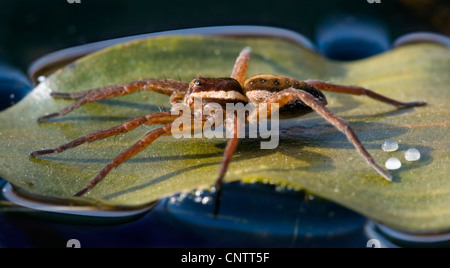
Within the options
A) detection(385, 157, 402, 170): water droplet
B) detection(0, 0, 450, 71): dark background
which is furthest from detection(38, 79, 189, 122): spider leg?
detection(385, 157, 402, 170): water droplet

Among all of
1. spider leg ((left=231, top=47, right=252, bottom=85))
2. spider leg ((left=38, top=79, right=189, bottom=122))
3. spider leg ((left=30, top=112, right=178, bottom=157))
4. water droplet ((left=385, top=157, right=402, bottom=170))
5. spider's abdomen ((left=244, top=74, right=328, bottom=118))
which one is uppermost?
spider leg ((left=231, top=47, right=252, bottom=85))

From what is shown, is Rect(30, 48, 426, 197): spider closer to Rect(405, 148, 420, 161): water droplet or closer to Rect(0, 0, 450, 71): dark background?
Rect(405, 148, 420, 161): water droplet

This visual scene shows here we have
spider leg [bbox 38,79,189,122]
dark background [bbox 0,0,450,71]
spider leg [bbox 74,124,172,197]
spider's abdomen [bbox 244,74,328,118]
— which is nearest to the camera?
spider leg [bbox 74,124,172,197]

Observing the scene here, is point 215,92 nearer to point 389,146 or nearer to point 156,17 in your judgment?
point 389,146

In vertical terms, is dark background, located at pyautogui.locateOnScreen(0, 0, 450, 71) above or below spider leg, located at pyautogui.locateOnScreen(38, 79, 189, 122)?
above

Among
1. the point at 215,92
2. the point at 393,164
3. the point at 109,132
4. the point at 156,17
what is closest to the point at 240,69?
the point at 215,92
